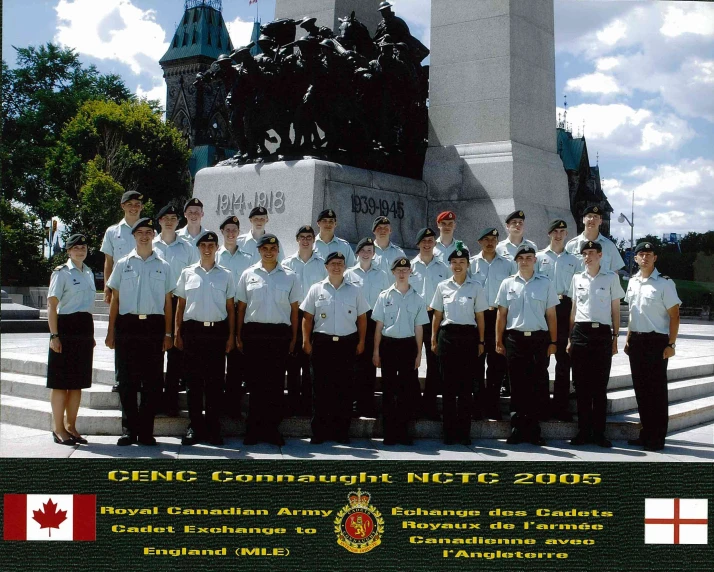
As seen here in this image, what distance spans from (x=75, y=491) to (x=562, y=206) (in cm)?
948

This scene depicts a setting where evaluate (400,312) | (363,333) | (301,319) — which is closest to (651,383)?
(400,312)

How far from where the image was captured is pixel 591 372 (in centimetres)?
748

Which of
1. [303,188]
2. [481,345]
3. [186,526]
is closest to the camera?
[186,526]

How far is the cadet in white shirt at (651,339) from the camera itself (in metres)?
7.44

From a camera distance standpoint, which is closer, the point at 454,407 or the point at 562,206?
the point at 454,407

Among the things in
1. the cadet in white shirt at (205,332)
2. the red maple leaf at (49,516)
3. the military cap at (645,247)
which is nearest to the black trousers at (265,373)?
the cadet in white shirt at (205,332)

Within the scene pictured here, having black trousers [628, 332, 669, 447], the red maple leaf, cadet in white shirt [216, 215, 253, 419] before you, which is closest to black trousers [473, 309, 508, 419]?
black trousers [628, 332, 669, 447]

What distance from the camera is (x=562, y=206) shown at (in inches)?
511

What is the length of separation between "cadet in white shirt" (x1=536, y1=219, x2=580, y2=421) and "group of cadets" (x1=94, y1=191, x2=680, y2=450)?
0.06 feet

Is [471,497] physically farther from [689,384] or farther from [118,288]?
[689,384]

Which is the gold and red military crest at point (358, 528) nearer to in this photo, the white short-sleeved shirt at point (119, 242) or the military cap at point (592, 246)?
the military cap at point (592, 246)

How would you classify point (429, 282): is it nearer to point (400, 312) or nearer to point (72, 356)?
point (400, 312)

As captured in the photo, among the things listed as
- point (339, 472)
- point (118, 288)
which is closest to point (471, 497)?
point (339, 472)

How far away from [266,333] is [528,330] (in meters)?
2.36
